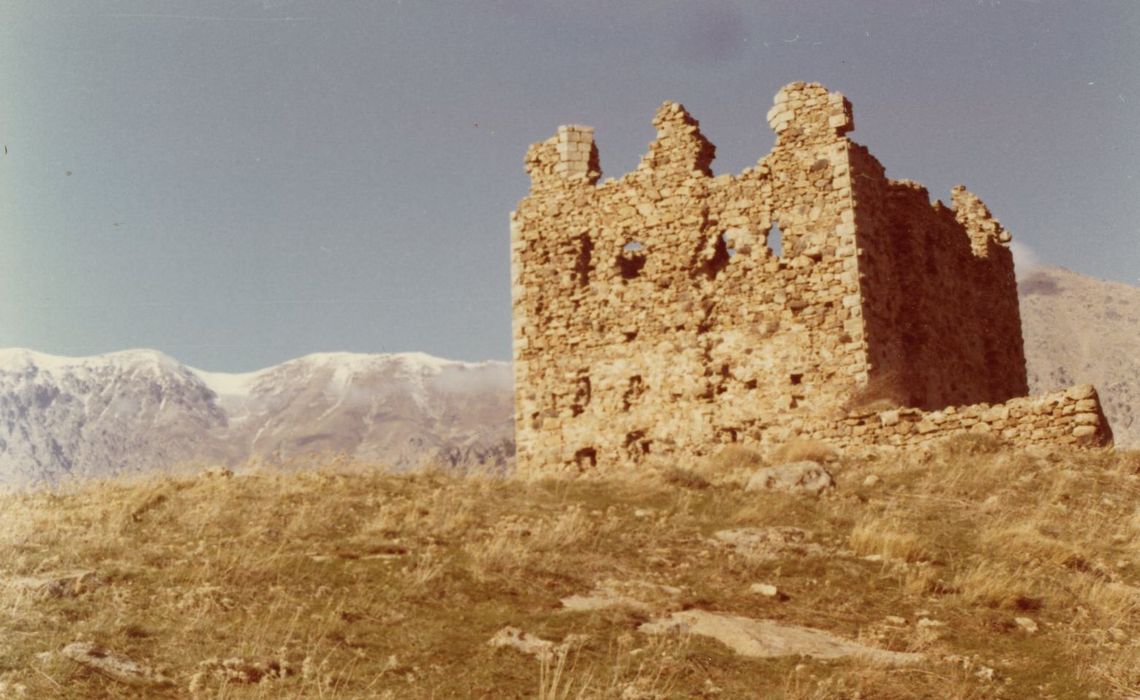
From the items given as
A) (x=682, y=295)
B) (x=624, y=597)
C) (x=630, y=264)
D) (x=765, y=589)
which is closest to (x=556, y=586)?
(x=624, y=597)

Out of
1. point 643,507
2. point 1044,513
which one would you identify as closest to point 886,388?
point 1044,513

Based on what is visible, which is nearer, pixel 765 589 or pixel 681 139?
pixel 765 589

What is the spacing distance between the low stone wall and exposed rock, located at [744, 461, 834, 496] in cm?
256

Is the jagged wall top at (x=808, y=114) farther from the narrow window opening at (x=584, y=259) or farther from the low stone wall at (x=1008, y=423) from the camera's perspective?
the low stone wall at (x=1008, y=423)

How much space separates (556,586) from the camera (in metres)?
7.96

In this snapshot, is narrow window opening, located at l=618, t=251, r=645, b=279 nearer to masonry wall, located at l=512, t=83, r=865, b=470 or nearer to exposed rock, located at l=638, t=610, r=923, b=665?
masonry wall, located at l=512, t=83, r=865, b=470

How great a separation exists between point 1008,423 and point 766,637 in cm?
797

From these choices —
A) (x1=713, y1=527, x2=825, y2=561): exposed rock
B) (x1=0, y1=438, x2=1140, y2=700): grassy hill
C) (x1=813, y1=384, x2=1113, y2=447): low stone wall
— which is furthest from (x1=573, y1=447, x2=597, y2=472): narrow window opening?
(x1=713, y1=527, x2=825, y2=561): exposed rock

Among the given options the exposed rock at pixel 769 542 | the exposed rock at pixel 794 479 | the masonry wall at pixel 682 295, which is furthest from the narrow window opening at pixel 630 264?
the exposed rock at pixel 769 542

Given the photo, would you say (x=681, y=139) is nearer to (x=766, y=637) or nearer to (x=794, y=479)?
(x=794, y=479)

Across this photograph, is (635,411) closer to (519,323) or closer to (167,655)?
(519,323)

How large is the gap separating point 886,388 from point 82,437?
457 feet

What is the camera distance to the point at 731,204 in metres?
16.7

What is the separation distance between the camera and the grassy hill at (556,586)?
612cm
